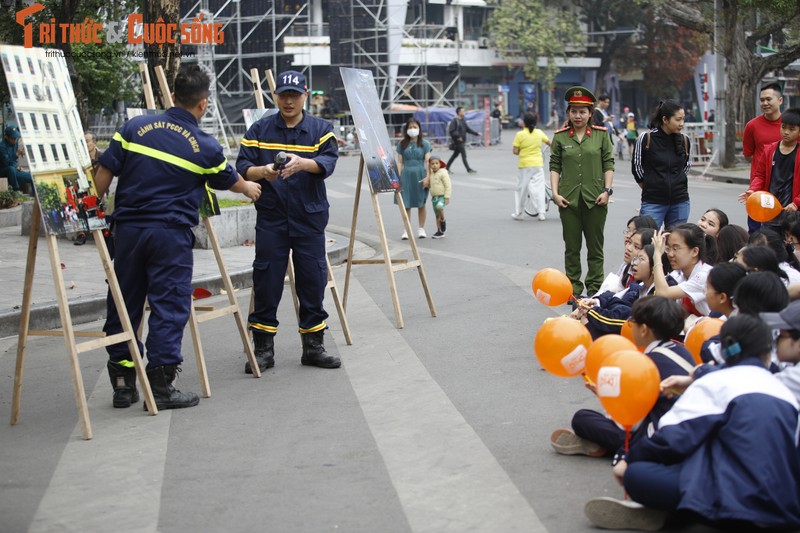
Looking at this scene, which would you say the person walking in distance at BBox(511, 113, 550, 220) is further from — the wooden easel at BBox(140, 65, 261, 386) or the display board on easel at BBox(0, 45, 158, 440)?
the display board on easel at BBox(0, 45, 158, 440)

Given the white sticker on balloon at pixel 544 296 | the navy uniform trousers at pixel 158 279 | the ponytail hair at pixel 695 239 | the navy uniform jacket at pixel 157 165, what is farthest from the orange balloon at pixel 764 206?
the navy uniform trousers at pixel 158 279

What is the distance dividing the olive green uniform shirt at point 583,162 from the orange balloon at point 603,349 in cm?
482

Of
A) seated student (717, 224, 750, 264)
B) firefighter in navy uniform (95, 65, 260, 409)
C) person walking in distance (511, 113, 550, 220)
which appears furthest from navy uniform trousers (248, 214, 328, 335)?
person walking in distance (511, 113, 550, 220)

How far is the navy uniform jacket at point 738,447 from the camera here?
413cm

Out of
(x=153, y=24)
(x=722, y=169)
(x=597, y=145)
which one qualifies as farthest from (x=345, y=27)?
(x=597, y=145)

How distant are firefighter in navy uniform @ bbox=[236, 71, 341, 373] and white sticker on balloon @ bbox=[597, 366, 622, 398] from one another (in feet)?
11.3

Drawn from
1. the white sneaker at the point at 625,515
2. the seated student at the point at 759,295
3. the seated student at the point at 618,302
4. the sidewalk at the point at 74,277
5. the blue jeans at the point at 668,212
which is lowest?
the white sneaker at the point at 625,515

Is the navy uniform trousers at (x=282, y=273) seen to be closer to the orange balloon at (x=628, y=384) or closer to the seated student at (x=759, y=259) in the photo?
the seated student at (x=759, y=259)

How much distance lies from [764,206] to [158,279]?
16.1 ft

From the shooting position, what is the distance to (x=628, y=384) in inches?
177

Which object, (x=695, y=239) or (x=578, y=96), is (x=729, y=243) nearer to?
(x=695, y=239)

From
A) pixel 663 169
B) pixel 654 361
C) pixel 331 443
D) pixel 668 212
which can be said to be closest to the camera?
pixel 654 361

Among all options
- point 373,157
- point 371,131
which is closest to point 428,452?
point 373,157

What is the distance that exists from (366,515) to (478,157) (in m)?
32.9
